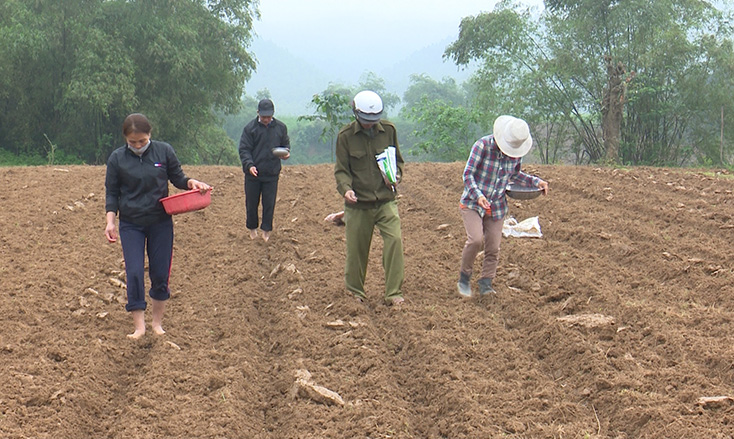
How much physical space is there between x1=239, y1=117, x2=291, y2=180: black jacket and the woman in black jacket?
294cm

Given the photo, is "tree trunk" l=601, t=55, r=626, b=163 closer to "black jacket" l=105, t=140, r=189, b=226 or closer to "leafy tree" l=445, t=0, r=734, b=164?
"leafy tree" l=445, t=0, r=734, b=164

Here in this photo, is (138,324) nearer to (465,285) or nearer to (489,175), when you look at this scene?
(465,285)

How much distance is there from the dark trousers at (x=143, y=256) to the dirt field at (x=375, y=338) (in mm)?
397

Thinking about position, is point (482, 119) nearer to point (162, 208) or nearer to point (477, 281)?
point (477, 281)

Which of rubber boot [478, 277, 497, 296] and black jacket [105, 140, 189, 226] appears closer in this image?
black jacket [105, 140, 189, 226]

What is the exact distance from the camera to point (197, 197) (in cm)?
505

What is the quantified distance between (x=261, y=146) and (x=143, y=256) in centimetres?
324

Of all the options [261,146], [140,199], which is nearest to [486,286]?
[140,199]

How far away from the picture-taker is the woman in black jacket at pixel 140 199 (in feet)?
16.2

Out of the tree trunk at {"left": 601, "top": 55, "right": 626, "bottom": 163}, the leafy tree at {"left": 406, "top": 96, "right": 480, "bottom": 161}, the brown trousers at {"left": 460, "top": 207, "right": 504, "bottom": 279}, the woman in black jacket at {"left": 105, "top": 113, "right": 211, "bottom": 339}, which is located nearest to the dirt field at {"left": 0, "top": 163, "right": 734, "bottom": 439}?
the brown trousers at {"left": 460, "top": 207, "right": 504, "bottom": 279}

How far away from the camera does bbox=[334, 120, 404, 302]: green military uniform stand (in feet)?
19.3

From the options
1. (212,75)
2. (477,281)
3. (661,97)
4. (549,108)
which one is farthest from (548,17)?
(477,281)

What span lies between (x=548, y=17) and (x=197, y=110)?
14402 millimetres

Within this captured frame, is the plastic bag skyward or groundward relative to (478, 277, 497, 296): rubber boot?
skyward
